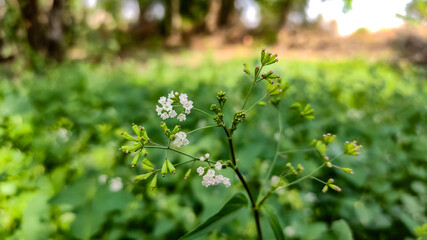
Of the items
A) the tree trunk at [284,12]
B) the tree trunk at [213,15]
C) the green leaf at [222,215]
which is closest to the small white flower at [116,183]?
the green leaf at [222,215]

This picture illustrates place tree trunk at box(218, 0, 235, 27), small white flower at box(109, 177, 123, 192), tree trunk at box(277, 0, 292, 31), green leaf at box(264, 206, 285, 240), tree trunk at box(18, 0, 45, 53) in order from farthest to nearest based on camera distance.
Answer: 1. tree trunk at box(218, 0, 235, 27)
2. tree trunk at box(277, 0, 292, 31)
3. tree trunk at box(18, 0, 45, 53)
4. small white flower at box(109, 177, 123, 192)
5. green leaf at box(264, 206, 285, 240)

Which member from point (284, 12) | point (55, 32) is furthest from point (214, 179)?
point (284, 12)

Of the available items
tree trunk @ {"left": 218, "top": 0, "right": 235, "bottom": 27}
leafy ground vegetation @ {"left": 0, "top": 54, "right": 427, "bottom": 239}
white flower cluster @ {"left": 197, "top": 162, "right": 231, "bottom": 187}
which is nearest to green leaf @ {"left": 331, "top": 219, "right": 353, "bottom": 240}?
leafy ground vegetation @ {"left": 0, "top": 54, "right": 427, "bottom": 239}

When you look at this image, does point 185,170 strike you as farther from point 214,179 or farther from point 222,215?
point 214,179

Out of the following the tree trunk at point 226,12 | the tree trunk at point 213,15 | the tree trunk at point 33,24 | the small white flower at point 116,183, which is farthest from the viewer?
the tree trunk at point 226,12

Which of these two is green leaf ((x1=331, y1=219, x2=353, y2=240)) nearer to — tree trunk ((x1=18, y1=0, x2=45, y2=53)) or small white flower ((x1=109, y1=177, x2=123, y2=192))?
small white flower ((x1=109, y1=177, x2=123, y2=192))

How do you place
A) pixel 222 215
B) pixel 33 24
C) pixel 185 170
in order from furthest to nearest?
pixel 33 24
pixel 185 170
pixel 222 215

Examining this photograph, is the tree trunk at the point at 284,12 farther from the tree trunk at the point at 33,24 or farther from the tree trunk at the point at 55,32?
the tree trunk at the point at 33,24
